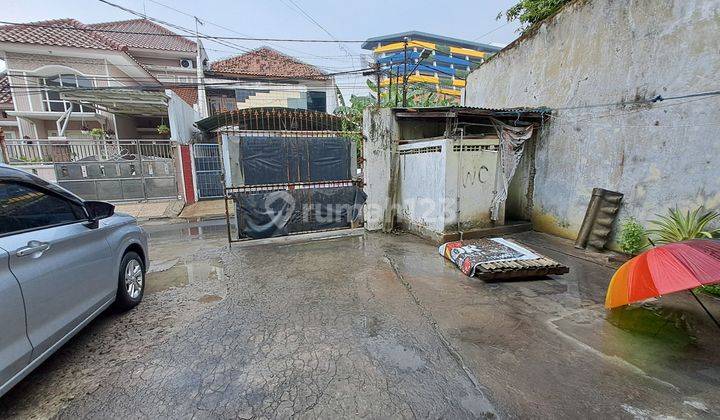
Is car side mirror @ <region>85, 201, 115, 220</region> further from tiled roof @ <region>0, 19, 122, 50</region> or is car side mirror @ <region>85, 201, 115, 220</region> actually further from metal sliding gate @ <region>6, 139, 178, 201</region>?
tiled roof @ <region>0, 19, 122, 50</region>

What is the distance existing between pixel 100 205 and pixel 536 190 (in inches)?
335

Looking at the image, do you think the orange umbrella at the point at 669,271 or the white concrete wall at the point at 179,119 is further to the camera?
the white concrete wall at the point at 179,119

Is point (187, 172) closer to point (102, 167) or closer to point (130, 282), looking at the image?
point (102, 167)

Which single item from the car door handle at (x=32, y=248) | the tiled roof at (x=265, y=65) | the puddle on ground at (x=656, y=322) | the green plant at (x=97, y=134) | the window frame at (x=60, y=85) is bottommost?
the puddle on ground at (x=656, y=322)

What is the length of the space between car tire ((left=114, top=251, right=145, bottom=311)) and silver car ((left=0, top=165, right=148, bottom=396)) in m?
0.02

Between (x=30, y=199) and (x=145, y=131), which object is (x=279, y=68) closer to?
(x=145, y=131)

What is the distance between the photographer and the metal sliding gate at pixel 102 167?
10.7 m

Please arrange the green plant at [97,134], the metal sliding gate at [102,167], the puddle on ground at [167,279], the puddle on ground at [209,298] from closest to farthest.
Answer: the puddle on ground at [209,298] → the puddle on ground at [167,279] → the metal sliding gate at [102,167] → the green plant at [97,134]

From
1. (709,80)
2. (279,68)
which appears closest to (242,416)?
(709,80)

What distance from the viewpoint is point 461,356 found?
110 inches

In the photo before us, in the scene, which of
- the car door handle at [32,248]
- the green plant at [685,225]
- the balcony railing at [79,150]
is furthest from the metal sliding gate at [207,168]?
the green plant at [685,225]

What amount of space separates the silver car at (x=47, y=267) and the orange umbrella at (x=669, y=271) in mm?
4791

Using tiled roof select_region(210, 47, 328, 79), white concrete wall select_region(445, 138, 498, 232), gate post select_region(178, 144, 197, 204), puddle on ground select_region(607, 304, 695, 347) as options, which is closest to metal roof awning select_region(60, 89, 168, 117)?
gate post select_region(178, 144, 197, 204)

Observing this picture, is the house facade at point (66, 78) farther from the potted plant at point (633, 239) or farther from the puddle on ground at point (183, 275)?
the potted plant at point (633, 239)
